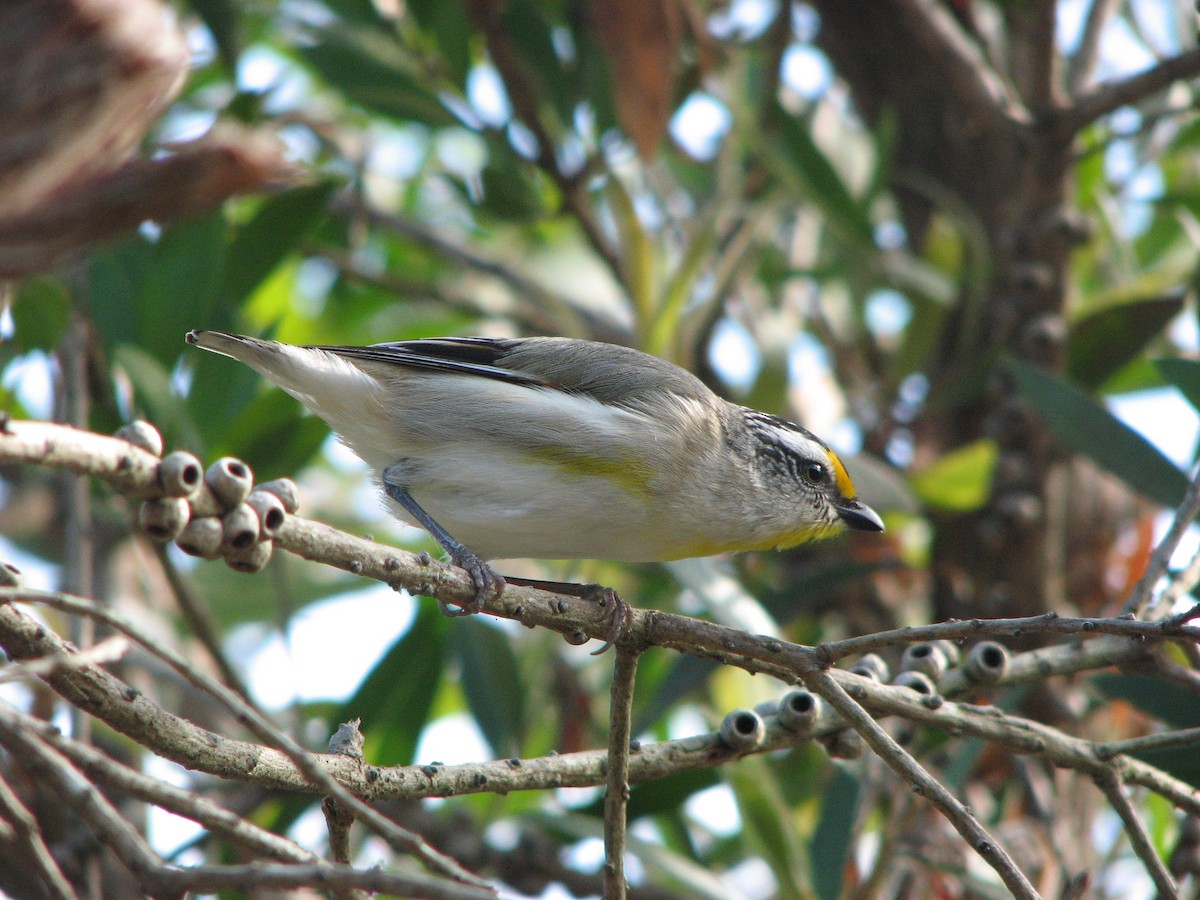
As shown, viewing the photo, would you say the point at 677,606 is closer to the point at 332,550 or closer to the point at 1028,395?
the point at 1028,395

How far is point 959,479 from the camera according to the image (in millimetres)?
4750

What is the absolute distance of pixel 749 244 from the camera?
517 centimetres

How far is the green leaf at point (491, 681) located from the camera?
4621mm

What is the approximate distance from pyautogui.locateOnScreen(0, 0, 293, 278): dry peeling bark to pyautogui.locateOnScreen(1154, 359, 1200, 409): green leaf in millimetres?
3029

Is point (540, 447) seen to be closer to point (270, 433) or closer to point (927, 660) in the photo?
point (270, 433)

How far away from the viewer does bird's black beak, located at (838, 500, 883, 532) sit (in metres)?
4.68

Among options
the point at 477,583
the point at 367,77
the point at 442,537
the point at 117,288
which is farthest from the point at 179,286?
the point at 477,583

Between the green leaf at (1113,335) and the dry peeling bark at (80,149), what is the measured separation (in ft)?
14.5

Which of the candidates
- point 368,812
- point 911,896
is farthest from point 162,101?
point 911,896

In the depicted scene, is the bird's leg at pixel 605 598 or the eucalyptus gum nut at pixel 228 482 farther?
the bird's leg at pixel 605 598

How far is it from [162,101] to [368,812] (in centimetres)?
99

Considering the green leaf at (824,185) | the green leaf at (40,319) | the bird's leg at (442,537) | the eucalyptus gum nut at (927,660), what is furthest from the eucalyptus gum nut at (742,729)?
the green leaf at (824,185)

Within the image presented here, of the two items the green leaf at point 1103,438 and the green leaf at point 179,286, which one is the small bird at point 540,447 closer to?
the green leaf at point 179,286

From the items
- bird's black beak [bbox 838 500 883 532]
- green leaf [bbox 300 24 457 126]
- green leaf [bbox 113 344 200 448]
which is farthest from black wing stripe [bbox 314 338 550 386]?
green leaf [bbox 300 24 457 126]
